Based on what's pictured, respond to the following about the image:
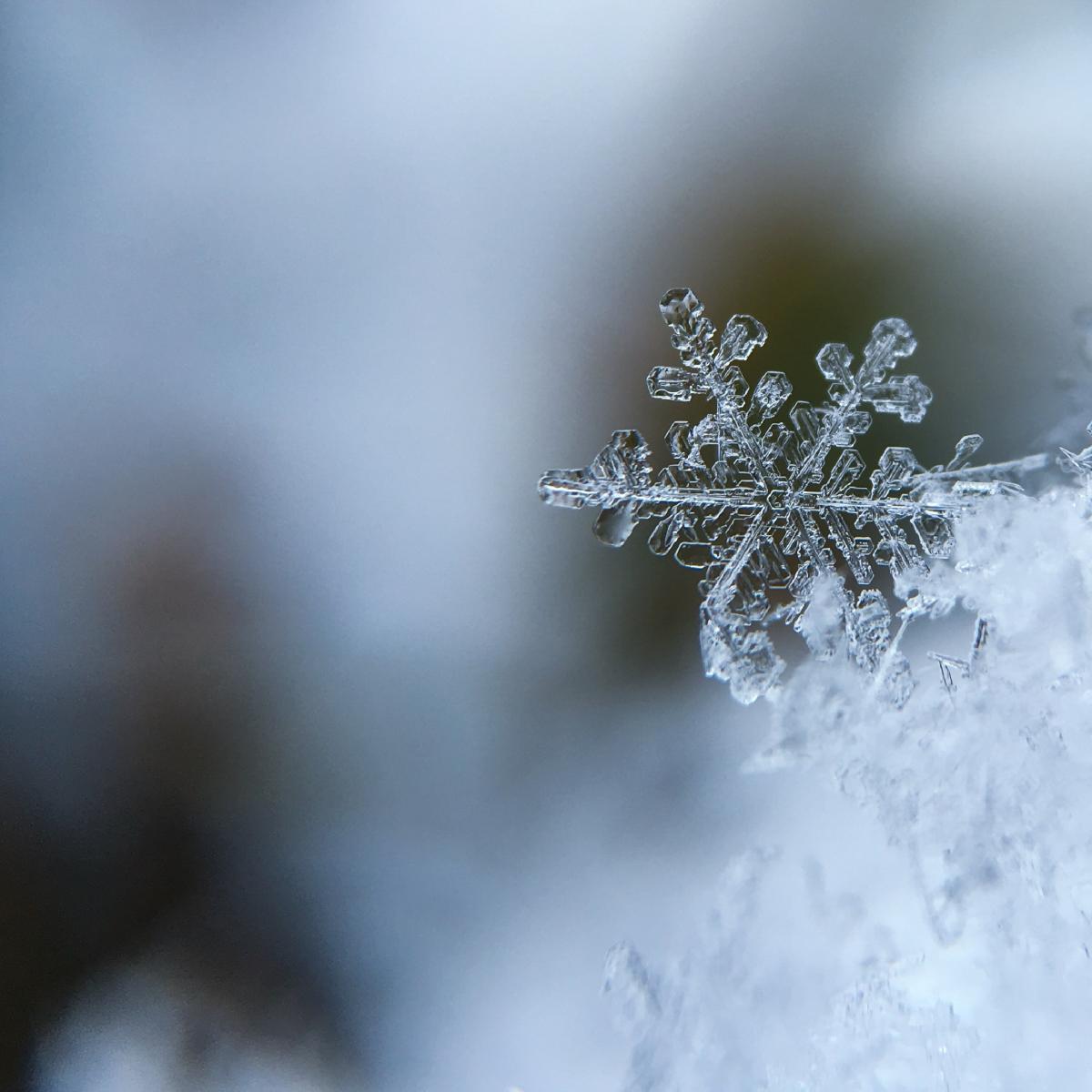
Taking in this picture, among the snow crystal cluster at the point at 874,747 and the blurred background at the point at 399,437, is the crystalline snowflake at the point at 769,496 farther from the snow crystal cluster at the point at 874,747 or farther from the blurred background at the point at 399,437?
the blurred background at the point at 399,437

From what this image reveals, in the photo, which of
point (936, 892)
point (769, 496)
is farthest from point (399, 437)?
point (936, 892)

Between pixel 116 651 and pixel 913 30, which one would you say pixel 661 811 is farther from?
pixel 913 30

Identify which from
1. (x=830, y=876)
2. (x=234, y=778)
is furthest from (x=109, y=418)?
(x=830, y=876)

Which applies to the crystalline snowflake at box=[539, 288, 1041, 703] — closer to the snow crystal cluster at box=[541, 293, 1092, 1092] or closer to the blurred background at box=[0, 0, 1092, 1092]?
the snow crystal cluster at box=[541, 293, 1092, 1092]

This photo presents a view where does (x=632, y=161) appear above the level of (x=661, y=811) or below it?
above

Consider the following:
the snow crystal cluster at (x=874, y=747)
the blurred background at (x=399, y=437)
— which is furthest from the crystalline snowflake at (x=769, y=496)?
the blurred background at (x=399, y=437)

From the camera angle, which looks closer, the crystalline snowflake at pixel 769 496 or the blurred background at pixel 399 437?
the crystalline snowflake at pixel 769 496
